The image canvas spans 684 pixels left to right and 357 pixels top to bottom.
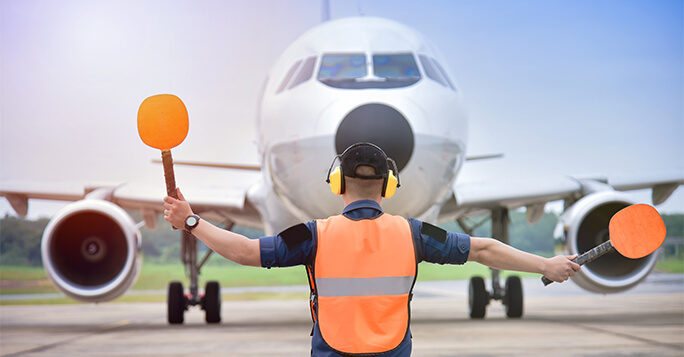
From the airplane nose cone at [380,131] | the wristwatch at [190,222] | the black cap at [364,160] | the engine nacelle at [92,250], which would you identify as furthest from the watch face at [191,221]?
the engine nacelle at [92,250]

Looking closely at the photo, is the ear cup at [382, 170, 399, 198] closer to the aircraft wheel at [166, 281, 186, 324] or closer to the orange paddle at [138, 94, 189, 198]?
the orange paddle at [138, 94, 189, 198]

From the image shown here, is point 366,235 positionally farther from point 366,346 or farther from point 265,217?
point 265,217

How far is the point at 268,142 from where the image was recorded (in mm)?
6211

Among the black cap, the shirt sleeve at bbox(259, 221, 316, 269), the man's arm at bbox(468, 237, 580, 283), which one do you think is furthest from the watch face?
the man's arm at bbox(468, 237, 580, 283)

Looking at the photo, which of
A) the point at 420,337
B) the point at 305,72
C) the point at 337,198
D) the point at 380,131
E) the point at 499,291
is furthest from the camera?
the point at 499,291

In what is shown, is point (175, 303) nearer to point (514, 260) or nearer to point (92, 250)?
point (92, 250)

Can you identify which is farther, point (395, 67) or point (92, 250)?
point (92, 250)

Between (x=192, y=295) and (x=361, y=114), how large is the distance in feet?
17.1

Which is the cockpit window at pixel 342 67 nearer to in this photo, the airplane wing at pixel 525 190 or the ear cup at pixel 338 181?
the airplane wing at pixel 525 190

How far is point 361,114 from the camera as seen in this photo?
5047 millimetres

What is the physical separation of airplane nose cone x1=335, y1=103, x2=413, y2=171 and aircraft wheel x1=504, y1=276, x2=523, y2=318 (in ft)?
14.9

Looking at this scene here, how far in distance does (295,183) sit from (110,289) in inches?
112

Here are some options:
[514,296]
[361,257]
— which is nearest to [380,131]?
[361,257]

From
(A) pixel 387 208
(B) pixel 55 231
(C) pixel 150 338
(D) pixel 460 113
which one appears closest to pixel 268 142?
(A) pixel 387 208
